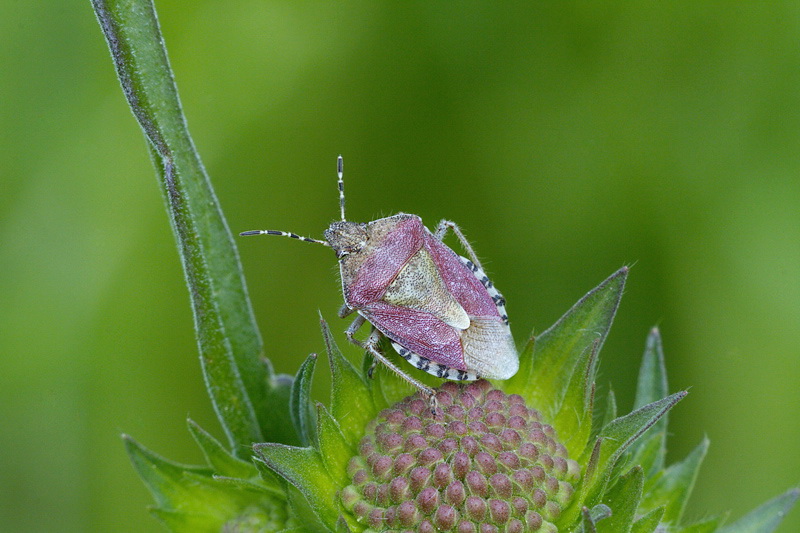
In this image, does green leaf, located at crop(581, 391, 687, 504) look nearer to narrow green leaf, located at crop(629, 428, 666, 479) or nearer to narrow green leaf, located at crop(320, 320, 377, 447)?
narrow green leaf, located at crop(629, 428, 666, 479)

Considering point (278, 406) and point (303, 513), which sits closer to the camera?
point (303, 513)

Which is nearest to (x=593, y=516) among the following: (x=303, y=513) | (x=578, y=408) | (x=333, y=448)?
(x=578, y=408)

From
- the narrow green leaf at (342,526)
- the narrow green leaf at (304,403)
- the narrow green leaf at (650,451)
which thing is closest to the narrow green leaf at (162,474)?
the narrow green leaf at (304,403)

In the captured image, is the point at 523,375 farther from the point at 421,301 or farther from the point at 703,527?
the point at 703,527

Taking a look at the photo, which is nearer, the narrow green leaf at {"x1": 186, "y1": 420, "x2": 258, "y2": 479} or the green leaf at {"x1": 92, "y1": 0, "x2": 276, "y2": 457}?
the green leaf at {"x1": 92, "y1": 0, "x2": 276, "y2": 457}

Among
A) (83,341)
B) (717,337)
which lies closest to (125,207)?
(83,341)

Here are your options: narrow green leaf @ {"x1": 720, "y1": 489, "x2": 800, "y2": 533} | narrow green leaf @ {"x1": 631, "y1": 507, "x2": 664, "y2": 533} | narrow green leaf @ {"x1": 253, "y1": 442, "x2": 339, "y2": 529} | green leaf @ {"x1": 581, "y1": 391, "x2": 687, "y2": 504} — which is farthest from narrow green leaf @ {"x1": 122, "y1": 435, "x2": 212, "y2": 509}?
narrow green leaf @ {"x1": 720, "y1": 489, "x2": 800, "y2": 533}
